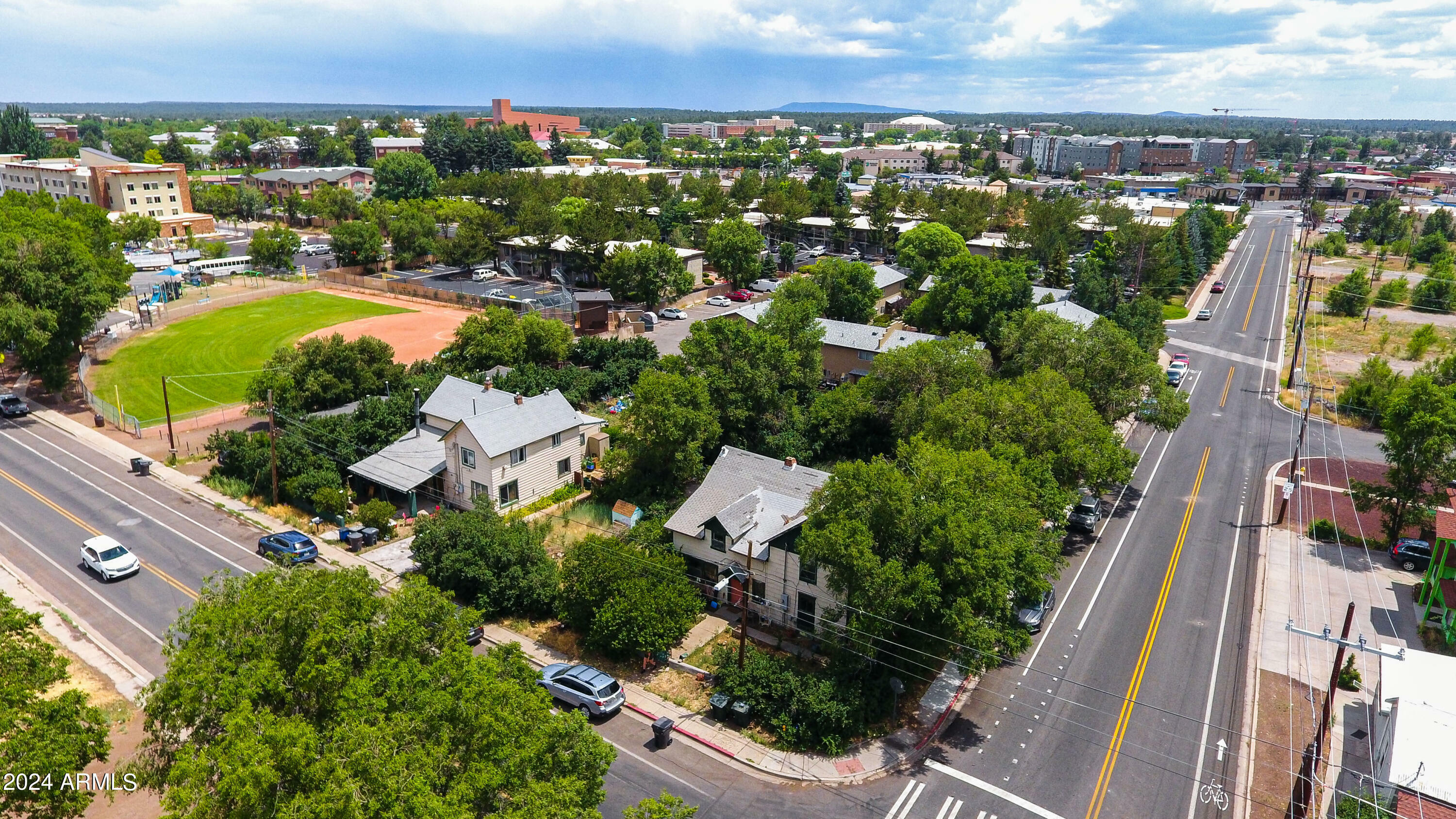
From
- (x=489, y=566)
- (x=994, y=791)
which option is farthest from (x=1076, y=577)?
(x=489, y=566)

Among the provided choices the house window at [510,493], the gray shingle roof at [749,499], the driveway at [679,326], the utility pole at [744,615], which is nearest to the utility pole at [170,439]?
the house window at [510,493]

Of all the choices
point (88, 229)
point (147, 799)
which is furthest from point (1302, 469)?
point (88, 229)

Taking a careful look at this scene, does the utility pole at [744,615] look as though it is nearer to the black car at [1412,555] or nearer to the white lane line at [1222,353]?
the black car at [1412,555]

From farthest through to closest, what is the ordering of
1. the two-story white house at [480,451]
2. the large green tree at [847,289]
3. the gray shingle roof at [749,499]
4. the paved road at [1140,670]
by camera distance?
1. the large green tree at [847,289]
2. the two-story white house at [480,451]
3. the gray shingle roof at [749,499]
4. the paved road at [1140,670]

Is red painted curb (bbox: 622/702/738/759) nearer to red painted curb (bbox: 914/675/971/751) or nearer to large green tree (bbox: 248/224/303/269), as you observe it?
red painted curb (bbox: 914/675/971/751)

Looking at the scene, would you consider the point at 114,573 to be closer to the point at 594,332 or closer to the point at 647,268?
the point at 594,332

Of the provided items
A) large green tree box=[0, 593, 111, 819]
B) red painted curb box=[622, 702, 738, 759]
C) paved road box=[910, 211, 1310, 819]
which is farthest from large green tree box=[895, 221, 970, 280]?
large green tree box=[0, 593, 111, 819]
